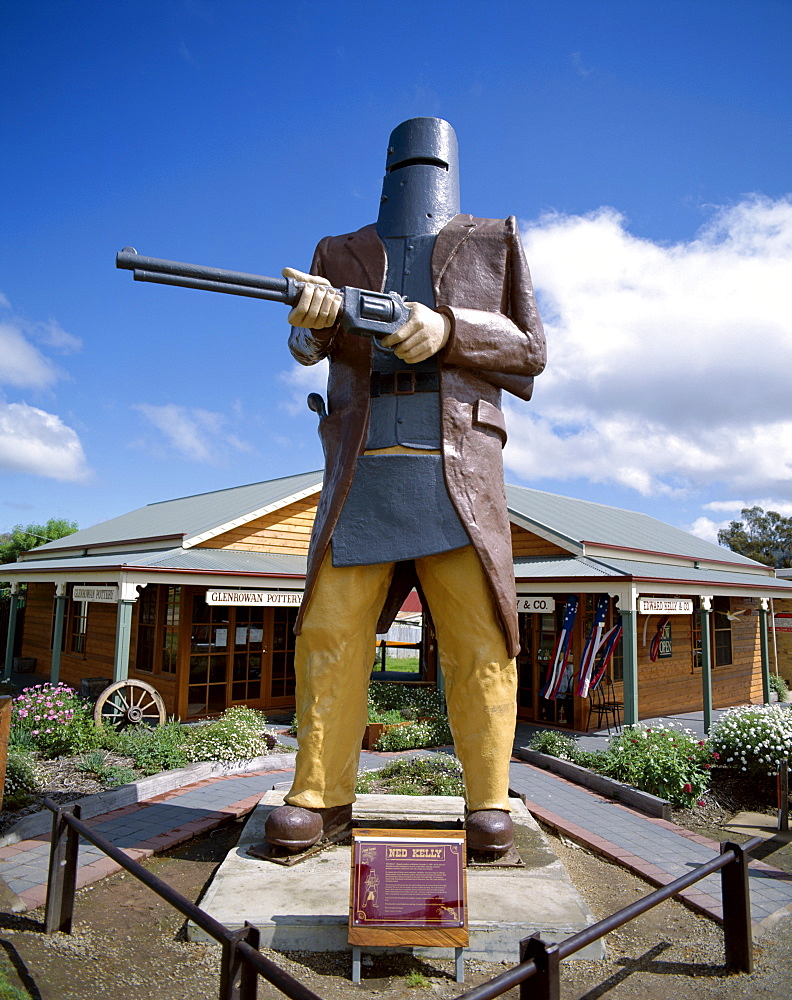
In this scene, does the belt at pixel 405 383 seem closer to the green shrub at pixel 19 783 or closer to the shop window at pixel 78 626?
the green shrub at pixel 19 783

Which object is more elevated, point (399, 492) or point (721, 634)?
point (399, 492)

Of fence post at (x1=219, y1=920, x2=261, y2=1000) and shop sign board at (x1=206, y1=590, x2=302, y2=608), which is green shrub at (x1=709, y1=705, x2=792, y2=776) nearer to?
shop sign board at (x1=206, y1=590, x2=302, y2=608)

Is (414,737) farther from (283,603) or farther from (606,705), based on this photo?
(606,705)

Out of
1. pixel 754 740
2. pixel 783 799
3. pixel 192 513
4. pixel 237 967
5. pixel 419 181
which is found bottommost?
pixel 783 799

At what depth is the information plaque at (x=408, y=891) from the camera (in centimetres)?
270

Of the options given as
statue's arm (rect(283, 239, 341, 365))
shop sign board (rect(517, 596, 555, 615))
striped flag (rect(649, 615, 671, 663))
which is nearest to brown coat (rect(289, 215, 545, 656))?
statue's arm (rect(283, 239, 341, 365))

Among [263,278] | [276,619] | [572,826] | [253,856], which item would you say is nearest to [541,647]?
[276,619]

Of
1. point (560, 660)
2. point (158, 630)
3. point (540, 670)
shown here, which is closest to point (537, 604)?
point (560, 660)

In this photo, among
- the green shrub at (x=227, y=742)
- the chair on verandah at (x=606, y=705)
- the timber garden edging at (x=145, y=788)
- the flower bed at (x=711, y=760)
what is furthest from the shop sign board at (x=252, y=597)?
the chair on verandah at (x=606, y=705)

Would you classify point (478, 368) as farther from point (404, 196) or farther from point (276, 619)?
point (276, 619)

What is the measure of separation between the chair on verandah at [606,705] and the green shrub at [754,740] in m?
3.25

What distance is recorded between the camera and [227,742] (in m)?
7.04

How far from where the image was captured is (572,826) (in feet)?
16.7

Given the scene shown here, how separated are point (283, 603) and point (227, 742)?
289 cm
